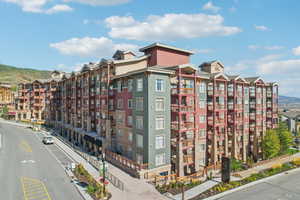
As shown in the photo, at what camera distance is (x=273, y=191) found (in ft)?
92.1

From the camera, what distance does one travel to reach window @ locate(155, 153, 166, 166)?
31545 mm

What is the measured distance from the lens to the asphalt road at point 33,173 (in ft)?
81.1

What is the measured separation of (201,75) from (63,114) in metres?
49.0

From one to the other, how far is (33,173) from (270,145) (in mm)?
48702

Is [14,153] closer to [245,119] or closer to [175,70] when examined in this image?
[175,70]

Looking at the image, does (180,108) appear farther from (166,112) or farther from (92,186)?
(92,186)

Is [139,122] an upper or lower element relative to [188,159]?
upper

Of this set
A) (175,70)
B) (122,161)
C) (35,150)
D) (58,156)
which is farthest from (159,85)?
(35,150)

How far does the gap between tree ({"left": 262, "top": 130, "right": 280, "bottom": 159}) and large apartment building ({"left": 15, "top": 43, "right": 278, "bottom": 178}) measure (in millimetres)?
2699

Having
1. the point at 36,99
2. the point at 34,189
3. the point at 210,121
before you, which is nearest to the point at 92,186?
the point at 34,189

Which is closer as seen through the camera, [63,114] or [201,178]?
[201,178]

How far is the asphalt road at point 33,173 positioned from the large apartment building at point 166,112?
8.50m

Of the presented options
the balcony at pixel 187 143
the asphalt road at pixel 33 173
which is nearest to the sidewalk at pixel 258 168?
the balcony at pixel 187 143

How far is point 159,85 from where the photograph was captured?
3203cm
